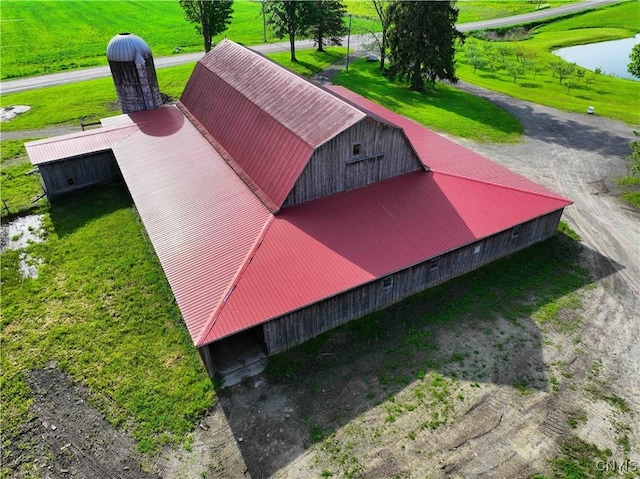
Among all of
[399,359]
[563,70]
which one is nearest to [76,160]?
[399,359]

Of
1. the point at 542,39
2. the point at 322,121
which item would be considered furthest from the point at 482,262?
the point at 542,39

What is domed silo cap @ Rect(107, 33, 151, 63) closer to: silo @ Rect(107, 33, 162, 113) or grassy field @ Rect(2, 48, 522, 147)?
silo @ Rect(107, 33, 162, 113)

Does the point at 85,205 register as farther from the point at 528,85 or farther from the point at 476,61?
the point at 476,61

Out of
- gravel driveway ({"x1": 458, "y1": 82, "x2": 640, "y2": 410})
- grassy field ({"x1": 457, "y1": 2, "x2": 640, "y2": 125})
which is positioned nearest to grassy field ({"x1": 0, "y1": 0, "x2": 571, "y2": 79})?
grassy field ({"x1": 457, "y1": 2, "x2": 640, "y2": 125})

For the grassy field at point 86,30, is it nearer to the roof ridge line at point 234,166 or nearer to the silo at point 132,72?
the silo at point 132,72

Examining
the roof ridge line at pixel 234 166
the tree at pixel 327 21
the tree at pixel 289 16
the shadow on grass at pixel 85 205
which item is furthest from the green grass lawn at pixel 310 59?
the shadow on grass at pixel 85 205

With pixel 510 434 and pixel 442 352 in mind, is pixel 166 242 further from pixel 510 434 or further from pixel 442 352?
pixel 510 434
